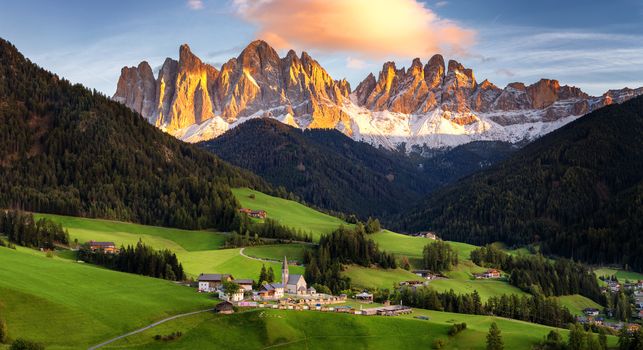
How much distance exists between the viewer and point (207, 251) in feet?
647

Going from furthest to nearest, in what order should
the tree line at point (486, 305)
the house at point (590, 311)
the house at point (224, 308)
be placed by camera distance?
the house at point (590, 311), the tree line at point (486, 305), the house at point (224, 308)

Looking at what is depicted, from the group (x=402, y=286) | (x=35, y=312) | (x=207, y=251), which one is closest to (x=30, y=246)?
(x=207, y=251)

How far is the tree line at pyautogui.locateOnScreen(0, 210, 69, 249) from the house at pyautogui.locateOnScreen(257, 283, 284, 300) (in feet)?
198

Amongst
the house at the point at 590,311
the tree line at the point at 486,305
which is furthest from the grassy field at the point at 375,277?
the house at the point at 590,311

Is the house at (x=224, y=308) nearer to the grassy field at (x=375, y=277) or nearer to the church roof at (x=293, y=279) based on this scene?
the church roof at (x=293, y=279)

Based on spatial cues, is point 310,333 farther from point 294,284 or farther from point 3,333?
point 3,333

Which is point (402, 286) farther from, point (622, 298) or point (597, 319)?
point (622, 298)

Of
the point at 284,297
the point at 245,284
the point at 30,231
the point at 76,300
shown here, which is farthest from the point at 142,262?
the point at 76,300

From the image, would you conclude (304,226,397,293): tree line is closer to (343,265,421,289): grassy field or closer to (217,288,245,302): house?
(343,265,421,289): grassy field

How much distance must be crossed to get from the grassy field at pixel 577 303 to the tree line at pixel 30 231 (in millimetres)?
116747

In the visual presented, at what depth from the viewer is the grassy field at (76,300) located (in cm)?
10612

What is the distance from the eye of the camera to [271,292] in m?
138

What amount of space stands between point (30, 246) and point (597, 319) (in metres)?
124

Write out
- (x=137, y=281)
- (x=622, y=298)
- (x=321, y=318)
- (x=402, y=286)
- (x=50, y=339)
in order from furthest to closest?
(x=622, y=298) → (x=402, y=286) → (x=137, y=281) → (x=321, y=318) → (x=50, y=339)
